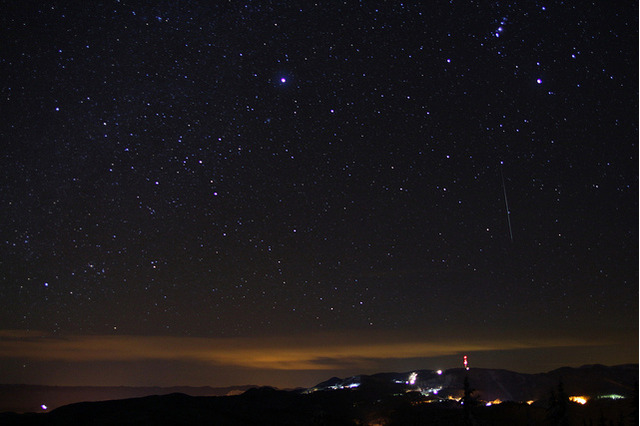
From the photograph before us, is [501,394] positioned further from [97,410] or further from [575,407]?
[97,410]

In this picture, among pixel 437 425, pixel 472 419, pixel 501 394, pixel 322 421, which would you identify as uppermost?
pixel 472 419

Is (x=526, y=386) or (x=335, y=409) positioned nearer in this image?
(x=335, y=409)

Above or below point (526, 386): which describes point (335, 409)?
above

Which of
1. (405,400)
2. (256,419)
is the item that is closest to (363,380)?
(405,400)

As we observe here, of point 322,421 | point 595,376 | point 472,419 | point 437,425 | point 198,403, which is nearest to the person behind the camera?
point 472,419

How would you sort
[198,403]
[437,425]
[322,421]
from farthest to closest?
Answer: [198,403] → [437,425] → [322,421]

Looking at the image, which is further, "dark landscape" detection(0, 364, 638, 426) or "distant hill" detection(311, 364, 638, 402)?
"distant hill" detection(311, 364, 638, 402)

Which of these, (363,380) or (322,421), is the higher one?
(322,421)

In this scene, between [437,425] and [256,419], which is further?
[256,419]

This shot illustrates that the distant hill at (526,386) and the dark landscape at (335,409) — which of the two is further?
the distant hill at (526,386)

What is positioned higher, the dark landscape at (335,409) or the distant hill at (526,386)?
the dark landscape at (335,409)

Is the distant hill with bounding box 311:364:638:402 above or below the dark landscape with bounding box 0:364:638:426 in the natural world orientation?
below
